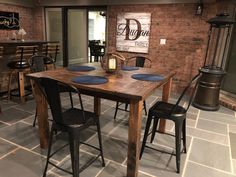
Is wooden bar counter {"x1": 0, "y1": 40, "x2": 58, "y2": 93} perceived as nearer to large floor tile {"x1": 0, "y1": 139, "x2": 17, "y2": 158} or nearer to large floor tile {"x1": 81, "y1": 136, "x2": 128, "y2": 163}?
large floor tile {"x1": 0, "y1": 139, "x2": 17, "y2": 158}

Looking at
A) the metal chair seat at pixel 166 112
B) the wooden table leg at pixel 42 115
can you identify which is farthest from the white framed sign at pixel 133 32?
the wooden table leg at pixel 42 115

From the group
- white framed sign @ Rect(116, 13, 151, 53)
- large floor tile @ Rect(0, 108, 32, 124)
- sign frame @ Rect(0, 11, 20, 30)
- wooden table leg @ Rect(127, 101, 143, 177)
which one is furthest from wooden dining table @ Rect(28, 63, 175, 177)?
sign frame @ Rect(0, 11, 20, 30)

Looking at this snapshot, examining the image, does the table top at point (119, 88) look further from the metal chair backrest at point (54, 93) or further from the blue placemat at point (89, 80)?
the metal chair backrest at point (54, 93)

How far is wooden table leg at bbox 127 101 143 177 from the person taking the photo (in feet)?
5.67

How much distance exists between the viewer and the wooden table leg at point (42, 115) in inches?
88.2

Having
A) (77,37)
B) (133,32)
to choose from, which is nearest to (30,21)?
(77,37)

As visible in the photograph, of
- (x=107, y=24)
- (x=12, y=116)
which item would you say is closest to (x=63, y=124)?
(x=12, y=116)

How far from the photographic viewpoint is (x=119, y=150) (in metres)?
2.45

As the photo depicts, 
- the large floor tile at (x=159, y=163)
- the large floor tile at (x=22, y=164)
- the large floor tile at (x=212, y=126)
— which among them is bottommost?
the large floor tile at (x=22, y=164)

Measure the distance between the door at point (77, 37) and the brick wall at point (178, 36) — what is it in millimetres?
1585

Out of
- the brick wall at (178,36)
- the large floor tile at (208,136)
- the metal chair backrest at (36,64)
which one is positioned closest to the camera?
the metal chair backrest at (36,64)

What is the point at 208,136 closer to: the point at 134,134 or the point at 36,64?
the point at 134,134

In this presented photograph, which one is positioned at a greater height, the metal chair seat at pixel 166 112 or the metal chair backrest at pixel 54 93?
the metal chair backrest at pixel 54 93

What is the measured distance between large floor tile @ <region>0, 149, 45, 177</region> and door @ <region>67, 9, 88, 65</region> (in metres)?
4.37
